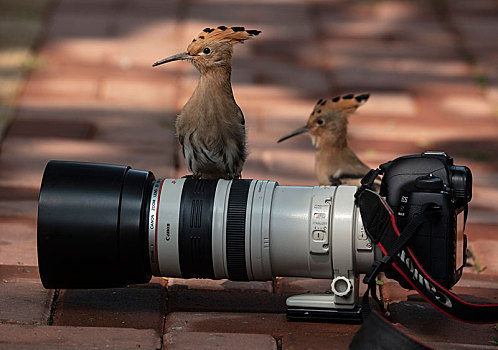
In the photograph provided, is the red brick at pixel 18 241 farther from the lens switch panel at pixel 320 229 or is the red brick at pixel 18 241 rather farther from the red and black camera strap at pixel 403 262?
the red and black camera strap at pixel 403 262

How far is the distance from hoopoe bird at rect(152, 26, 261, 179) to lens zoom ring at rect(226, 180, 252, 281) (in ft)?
1.76

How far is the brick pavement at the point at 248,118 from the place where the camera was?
3.04 meters

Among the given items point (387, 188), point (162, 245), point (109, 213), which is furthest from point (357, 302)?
point (109, 213)

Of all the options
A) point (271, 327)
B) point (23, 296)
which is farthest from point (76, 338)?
point (271, 327)

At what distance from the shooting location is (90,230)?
114 inches

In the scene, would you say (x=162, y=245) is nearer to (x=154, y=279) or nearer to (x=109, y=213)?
(x=109, y=213)

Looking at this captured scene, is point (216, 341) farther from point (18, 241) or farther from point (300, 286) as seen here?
point (18, 241)

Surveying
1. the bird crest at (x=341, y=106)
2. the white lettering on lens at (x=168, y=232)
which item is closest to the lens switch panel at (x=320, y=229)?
the white lettering on lens at (x=168, y=232)

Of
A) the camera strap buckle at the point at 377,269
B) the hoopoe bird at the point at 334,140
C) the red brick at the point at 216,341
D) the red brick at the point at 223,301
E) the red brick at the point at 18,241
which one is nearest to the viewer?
the camera strap buckle at the point at 377,269

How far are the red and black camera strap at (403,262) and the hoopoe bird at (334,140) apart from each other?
1.28m

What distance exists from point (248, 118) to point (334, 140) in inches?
46.0

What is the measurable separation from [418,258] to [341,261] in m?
0.24

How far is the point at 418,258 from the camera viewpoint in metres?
2.82

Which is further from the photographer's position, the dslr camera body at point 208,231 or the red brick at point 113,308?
the red brick at point 113,308
